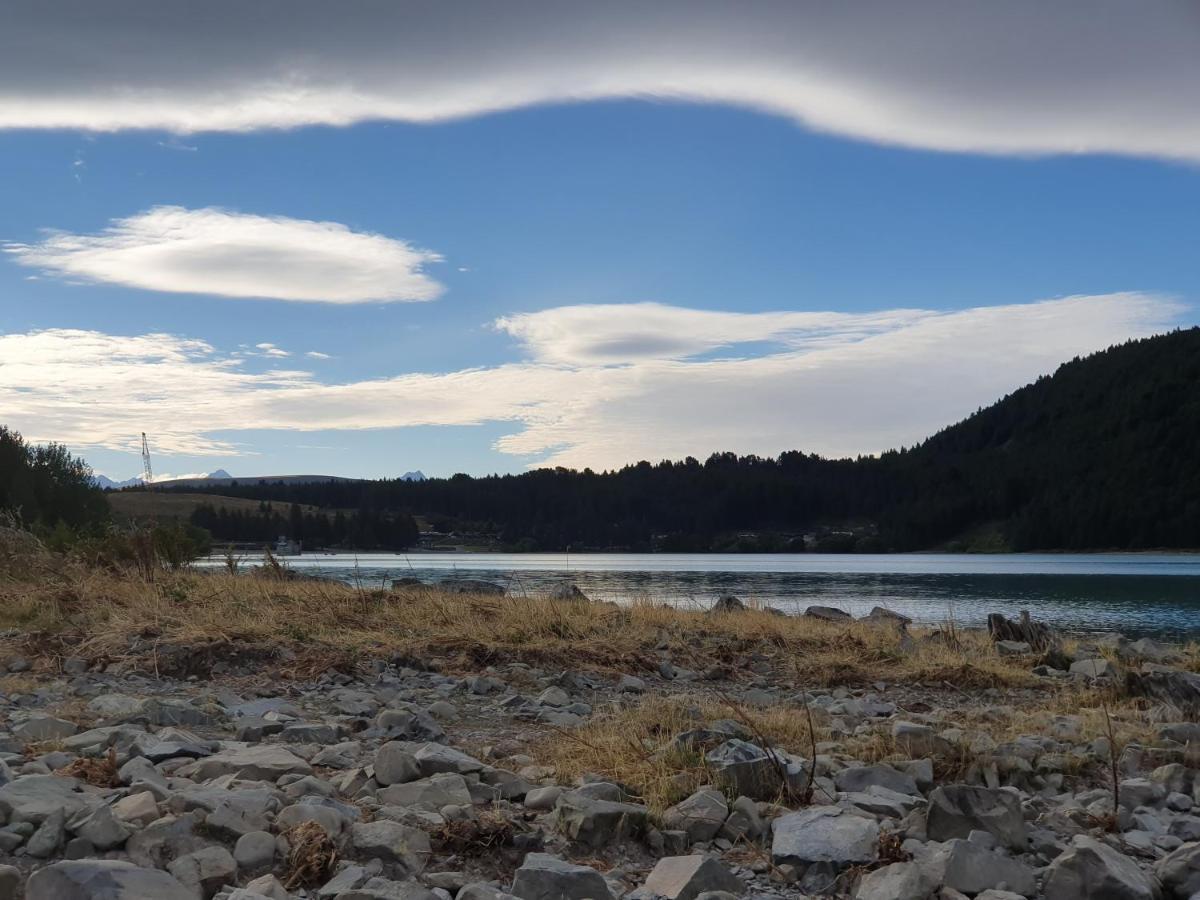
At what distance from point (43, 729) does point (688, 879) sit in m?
4.40

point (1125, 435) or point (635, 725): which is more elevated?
point (1125, 435)

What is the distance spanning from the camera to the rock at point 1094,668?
11.8 m

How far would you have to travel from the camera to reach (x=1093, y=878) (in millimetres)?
4473

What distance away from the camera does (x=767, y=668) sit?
1209cm

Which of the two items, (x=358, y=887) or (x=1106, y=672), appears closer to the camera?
(x=358, y=887)

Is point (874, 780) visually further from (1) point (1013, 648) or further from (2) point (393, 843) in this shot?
(1) point (1013, 648)

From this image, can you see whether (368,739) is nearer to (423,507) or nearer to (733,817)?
(733,817)

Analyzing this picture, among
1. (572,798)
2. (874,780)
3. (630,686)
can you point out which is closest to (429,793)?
(572,798)

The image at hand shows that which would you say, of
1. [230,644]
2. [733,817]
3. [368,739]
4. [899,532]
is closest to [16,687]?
[230,644]

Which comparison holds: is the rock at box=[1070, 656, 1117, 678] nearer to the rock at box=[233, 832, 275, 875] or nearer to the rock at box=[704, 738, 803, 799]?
the rock at box=[704, 738, 803, 799]

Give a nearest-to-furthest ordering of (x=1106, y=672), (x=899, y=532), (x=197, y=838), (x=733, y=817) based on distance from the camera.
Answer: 1. (x=197, y=838)
2. (x=733, y=817)
3. (x=1106, y=672)
4. (x=899, y=532)

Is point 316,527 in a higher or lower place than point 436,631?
higher

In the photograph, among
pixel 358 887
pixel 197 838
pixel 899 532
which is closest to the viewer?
pixel 358 887

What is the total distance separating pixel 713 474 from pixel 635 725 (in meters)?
151
